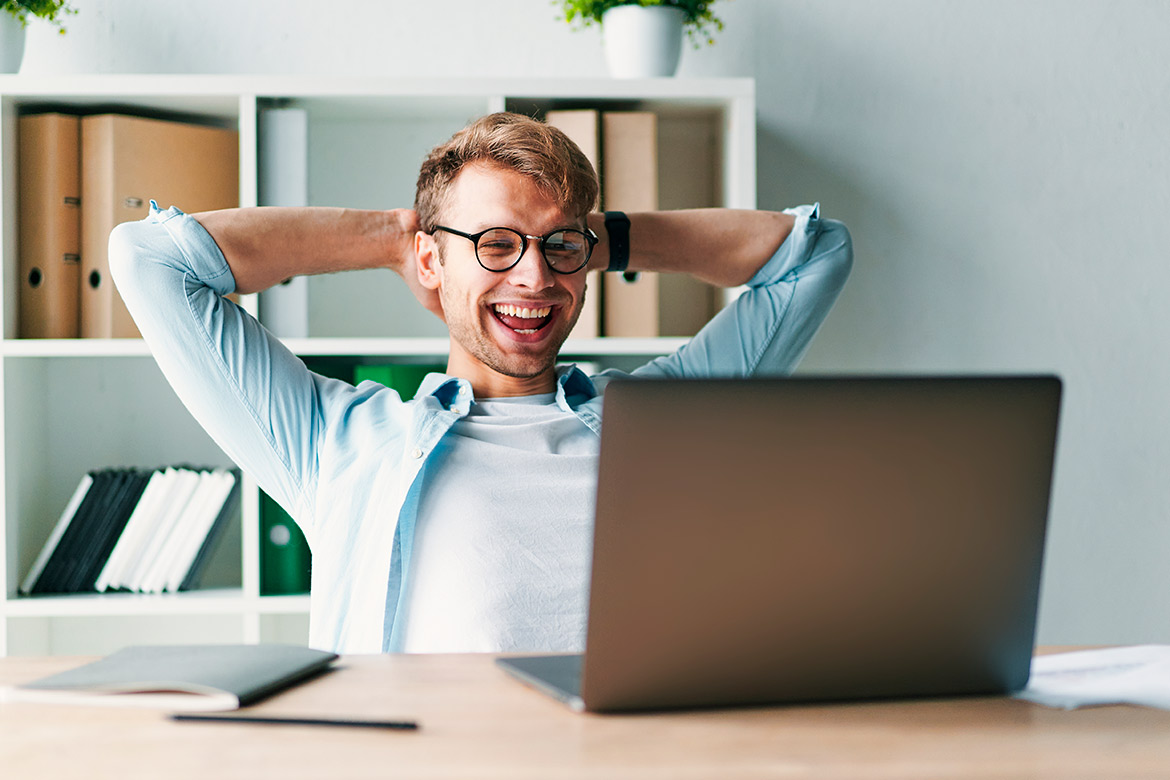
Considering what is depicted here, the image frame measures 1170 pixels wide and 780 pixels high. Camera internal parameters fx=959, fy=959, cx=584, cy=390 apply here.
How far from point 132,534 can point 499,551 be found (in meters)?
0.95

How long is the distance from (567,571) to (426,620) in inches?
7.4

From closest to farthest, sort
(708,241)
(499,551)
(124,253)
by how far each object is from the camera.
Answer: (499,551), (124,253), (708,241)

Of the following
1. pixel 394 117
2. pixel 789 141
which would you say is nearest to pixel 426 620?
pixel 394 117

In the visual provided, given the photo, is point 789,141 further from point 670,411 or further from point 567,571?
point 670,411

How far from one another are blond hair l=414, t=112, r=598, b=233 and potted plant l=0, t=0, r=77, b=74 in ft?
2.92

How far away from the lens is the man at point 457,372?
4.02 ft

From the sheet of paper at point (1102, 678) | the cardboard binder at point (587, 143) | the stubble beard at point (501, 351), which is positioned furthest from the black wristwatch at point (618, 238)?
the sheet of paper at point (1102, 678)

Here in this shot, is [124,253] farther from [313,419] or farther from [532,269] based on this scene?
[532,269]

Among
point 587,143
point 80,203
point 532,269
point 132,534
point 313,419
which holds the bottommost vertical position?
point 132,534

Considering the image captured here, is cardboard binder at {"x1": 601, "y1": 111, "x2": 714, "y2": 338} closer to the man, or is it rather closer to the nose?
the man

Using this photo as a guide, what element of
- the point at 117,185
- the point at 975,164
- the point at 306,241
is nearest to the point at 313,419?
the point at 306,241

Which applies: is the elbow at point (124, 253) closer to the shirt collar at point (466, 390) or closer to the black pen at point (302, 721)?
the shirt collar at point (466, 390)

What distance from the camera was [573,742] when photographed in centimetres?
58

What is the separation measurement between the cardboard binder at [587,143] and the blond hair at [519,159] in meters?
0.32
